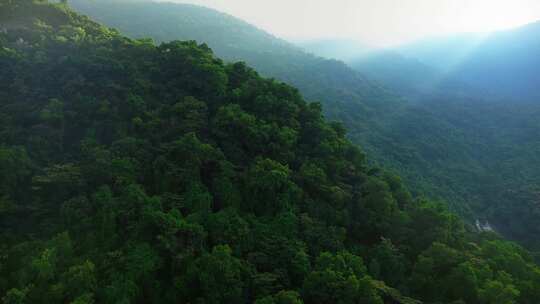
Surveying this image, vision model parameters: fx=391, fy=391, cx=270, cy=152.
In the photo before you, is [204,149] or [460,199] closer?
[204,149]

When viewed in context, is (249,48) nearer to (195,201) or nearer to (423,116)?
(423,116)

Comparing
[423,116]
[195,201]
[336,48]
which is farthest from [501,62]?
[195,201]

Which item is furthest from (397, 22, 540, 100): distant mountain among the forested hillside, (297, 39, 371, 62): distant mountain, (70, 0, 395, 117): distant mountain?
the forested hillside

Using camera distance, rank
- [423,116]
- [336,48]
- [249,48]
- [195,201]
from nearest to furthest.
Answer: [195,201]
[423,116]
[249,48]
[336,48]

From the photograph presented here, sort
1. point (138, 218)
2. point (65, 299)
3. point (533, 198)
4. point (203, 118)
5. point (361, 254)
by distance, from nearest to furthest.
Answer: point (65, 299)
point (138, 218)
point (361, 254)
point (203, 118)
point (533, 198)

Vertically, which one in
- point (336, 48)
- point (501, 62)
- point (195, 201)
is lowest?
point (195, 201)

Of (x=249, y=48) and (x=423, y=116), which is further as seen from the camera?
(x=249, y=48)

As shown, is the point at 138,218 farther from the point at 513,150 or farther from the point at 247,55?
the point at 247,55

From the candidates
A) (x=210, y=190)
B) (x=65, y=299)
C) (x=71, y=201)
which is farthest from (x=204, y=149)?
(x=65, y=299)
